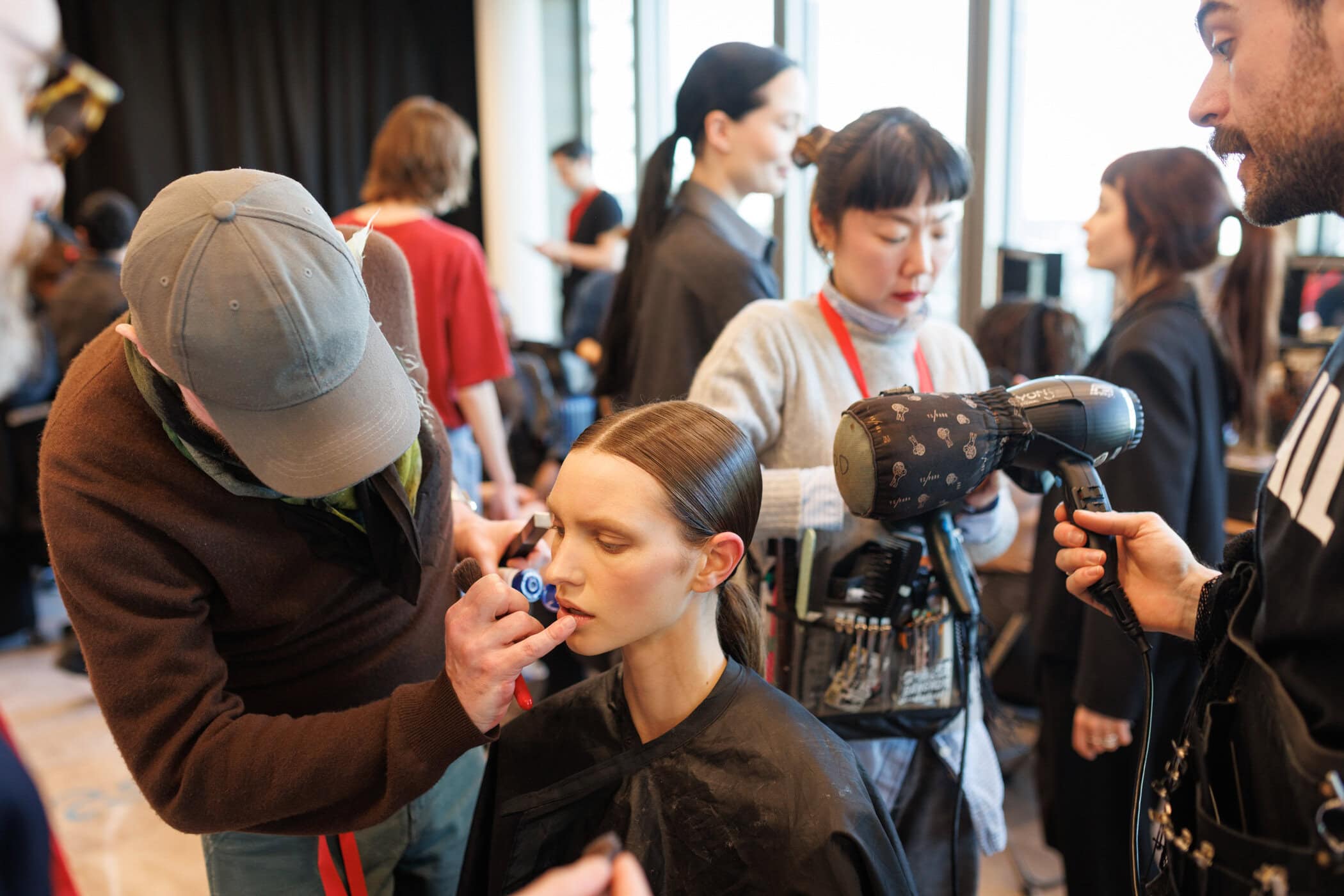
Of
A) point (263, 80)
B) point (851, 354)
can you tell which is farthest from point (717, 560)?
point (263, 80)

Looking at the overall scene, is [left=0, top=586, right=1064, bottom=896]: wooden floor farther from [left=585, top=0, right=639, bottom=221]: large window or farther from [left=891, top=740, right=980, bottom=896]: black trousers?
[left=585, top=0, right=639, bottom=221]: large window

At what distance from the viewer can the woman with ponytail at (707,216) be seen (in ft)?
5.98

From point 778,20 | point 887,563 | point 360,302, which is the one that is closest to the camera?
point 360,302

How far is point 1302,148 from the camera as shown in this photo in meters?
0.79

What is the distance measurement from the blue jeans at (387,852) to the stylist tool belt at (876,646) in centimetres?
47

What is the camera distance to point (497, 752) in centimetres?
122

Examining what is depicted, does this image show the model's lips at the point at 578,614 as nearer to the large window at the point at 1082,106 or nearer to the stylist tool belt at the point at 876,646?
the stylist tool belt at the point at 876,646

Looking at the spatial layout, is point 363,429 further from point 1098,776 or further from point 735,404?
point 1098,776

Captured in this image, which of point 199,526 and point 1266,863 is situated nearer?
point 1266,863

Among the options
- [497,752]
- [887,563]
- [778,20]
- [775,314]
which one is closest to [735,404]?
[775,314]

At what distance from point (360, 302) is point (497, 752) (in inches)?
23.4

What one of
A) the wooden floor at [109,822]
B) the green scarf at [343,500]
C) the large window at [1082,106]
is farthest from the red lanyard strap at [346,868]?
the large window at [1082,106]

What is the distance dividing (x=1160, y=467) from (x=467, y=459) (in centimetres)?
168

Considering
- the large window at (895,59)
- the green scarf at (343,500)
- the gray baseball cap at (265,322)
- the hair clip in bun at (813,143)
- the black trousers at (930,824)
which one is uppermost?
the large window at (895,59)
